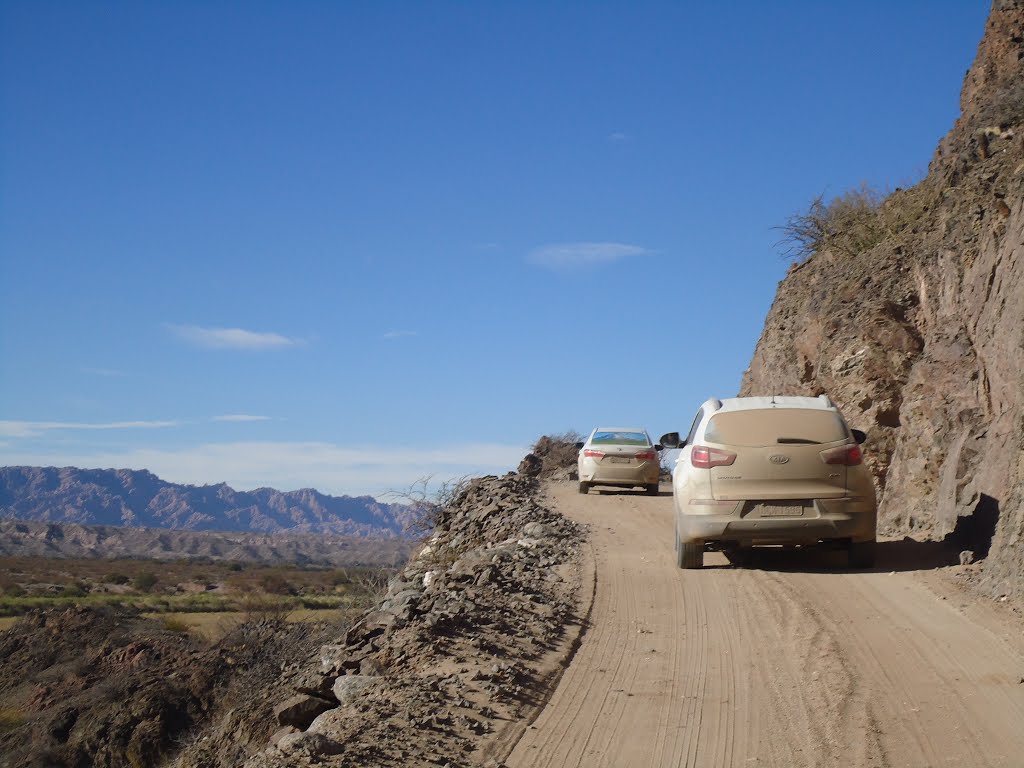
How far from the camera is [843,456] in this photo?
1207 cm

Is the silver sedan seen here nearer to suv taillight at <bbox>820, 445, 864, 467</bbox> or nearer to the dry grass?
suv taillight at <bbox>820, 445, 864, 467</bbox>

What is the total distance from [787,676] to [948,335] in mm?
11416

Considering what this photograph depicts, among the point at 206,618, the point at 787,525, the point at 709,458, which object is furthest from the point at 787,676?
the point at 206,618

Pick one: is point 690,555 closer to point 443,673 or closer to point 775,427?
point 775,427

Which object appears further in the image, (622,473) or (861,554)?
(622,473)

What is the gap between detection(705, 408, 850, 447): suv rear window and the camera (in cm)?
1216

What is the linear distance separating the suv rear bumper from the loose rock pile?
1.82 m

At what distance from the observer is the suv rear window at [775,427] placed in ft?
39.9

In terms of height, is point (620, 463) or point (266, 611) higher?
point (620, 463)

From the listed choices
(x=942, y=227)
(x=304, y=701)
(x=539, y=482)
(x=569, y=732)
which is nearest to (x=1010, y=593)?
(x=569, y=732)

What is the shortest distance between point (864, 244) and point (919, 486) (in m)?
10.1

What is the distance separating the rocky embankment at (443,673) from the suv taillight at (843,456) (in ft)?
10.7

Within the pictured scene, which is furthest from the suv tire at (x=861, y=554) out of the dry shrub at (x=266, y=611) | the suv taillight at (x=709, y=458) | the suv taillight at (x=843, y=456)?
the dry shrub at (x=266, y=611)

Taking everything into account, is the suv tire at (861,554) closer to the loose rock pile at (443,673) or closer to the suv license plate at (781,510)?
the suv license plate at (781,510)
